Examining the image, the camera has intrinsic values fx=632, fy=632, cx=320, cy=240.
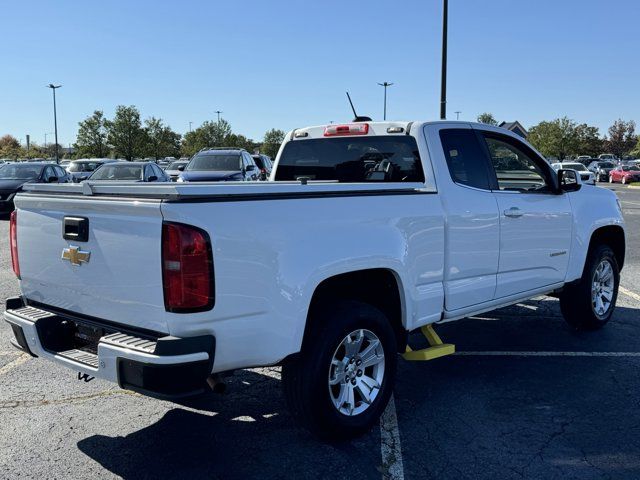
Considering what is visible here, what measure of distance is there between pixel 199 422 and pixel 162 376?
1.26 m

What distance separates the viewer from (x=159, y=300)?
307 centimetres

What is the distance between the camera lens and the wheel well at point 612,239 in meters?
6.23

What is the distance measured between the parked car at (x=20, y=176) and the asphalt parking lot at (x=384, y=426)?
12948mm

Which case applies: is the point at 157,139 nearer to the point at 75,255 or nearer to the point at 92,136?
the point at 92,136

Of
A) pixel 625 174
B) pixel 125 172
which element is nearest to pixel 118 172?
pixel 125 172

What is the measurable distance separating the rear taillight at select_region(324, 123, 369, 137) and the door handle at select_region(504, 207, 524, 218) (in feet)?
4.18

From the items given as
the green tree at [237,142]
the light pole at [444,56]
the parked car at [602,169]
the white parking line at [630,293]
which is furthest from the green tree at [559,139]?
the white parking line at [630,293]

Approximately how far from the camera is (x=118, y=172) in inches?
667

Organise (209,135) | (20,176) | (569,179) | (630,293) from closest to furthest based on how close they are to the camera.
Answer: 1. (569,179)
2. (630,293)
3. (20,176)
4. (209,135)

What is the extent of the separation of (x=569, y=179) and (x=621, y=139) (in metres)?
111

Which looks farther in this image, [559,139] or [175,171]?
[559,139]

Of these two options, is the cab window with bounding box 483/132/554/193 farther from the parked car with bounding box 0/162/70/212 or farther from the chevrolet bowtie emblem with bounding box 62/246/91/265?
the parked car with bounding box 0/162/70/212

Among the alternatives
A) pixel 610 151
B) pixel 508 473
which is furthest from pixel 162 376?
pixel 610 151

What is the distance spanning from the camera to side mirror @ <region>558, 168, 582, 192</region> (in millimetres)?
5488
